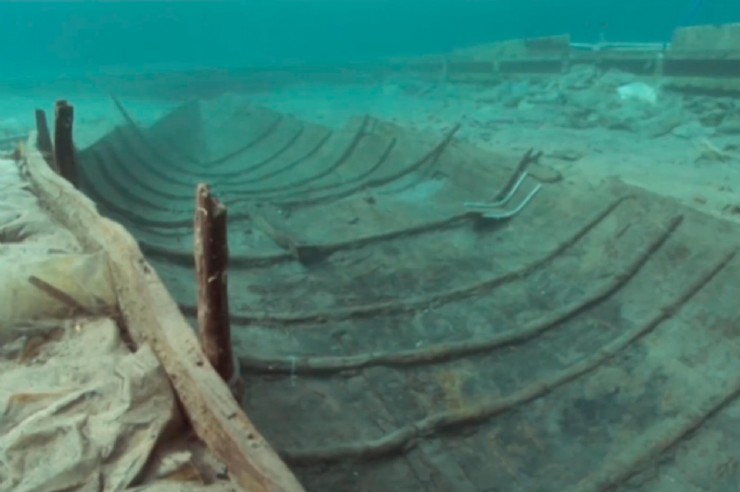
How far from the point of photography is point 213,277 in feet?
8.96

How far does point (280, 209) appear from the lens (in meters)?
8.56

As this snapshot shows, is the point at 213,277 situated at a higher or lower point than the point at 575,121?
lower

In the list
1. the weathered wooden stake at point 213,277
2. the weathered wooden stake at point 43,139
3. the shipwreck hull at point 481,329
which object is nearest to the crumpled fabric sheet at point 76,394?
the weathered wooden stake at point 213,277

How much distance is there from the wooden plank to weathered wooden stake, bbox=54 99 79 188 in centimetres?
259

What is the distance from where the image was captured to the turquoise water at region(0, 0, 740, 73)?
42.5m

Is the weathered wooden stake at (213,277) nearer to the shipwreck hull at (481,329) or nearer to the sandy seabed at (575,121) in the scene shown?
the shipwreck hull at (481,329)

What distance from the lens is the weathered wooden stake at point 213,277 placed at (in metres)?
2.61

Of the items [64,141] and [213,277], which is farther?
[64,141]

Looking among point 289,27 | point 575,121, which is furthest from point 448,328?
point 289,27

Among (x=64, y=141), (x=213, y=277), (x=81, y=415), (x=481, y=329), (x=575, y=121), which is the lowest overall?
(x=481, y=329)

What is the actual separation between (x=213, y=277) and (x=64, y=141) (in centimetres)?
457

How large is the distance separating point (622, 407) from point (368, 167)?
258 inches

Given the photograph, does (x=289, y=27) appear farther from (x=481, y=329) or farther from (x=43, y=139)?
(x=481, y=329)

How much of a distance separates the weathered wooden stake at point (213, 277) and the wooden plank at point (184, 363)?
0.45 ft
